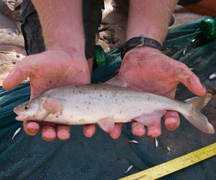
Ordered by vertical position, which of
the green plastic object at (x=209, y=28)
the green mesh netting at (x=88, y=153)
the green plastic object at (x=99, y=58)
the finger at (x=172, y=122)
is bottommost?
the green mesh netting at (x=88, y=153)

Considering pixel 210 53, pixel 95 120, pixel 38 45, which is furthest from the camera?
pixel 210 53

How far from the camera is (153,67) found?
2871mm

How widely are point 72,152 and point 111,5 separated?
591cm

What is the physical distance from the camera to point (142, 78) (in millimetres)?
3039

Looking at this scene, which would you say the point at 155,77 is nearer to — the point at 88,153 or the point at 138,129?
the point at 138,129

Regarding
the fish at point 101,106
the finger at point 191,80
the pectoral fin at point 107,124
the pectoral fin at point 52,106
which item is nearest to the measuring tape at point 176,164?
Answer: the fish at point 101,106

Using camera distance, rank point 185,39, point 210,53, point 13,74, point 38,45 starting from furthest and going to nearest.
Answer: point 185,39 < point 210,53 < point 38,45 < point 13,74

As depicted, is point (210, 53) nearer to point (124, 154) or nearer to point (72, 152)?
point (124, 154)

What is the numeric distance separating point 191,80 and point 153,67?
61cm

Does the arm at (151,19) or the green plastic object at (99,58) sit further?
the green plastic object at (99,58)

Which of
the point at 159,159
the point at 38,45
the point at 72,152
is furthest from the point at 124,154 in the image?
the point at 38,45

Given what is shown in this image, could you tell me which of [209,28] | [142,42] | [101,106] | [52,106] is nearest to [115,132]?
[101,106]

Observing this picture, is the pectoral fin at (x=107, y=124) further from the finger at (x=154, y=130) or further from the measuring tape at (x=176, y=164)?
the measuring tape at (x=176, y=164)

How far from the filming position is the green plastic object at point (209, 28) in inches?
184
